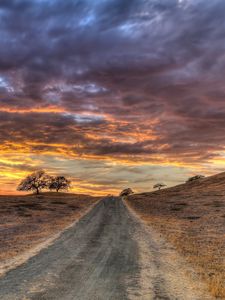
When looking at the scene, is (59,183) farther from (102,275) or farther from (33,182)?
(102,275)

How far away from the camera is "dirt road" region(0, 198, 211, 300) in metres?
11.4

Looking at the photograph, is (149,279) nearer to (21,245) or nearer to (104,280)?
(104,280)

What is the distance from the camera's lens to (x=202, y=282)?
524 inches

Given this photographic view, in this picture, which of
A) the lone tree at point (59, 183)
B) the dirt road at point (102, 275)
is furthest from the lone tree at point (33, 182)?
the dirt road at point (102, 275)

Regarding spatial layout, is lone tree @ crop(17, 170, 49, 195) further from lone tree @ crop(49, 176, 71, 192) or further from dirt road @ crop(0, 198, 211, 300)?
dirt road @ crop(0, 198, 211, 300)

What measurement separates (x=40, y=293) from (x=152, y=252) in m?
9.40

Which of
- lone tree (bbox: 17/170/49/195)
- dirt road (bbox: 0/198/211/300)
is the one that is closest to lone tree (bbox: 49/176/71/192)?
lone tree (bbox: 17/170/49/195)

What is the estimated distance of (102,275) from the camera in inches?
547

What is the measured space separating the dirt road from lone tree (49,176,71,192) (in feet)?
452

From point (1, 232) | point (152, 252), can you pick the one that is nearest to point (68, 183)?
point (1, 232)

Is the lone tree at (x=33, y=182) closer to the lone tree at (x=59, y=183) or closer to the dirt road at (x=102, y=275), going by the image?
the lone tree at (x=59, y=183)

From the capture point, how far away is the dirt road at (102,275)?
11.4 m

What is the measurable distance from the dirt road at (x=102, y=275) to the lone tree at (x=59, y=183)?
138 metres

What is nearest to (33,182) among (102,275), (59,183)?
(59,183)
